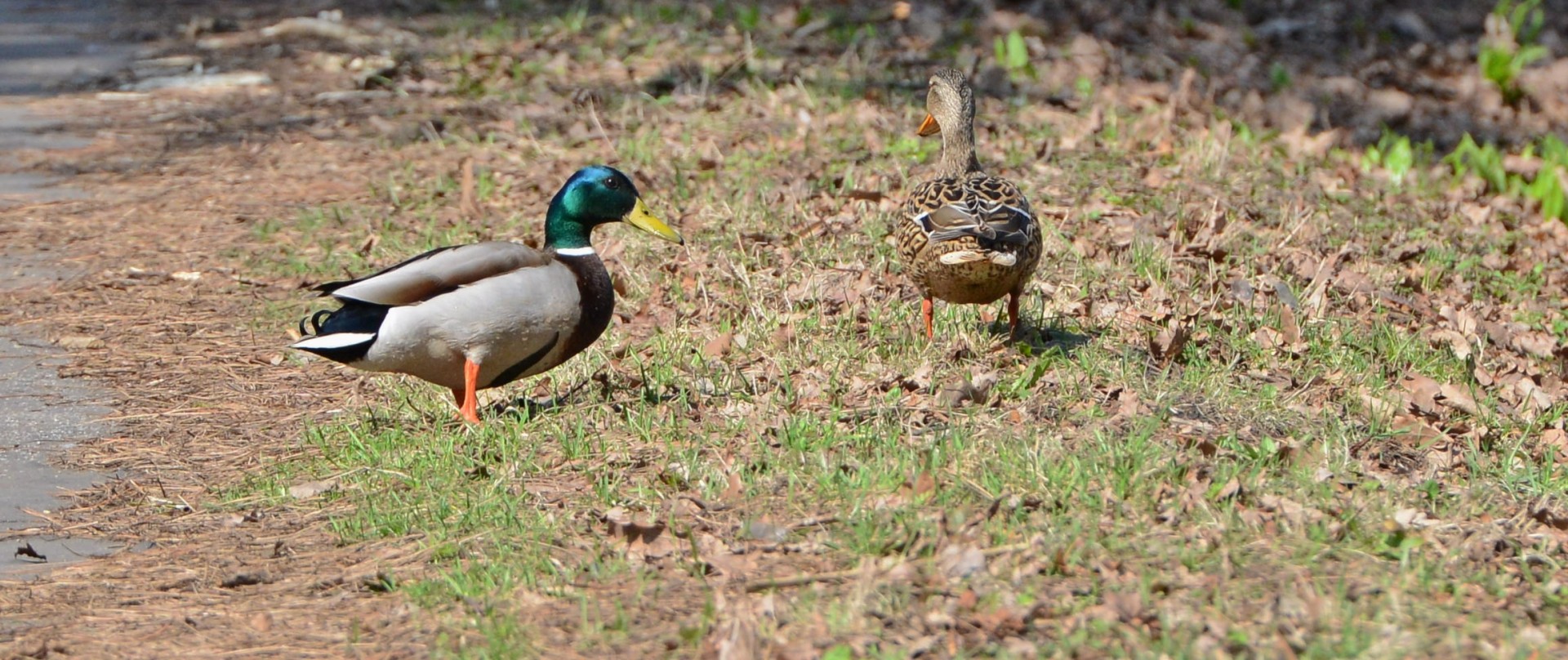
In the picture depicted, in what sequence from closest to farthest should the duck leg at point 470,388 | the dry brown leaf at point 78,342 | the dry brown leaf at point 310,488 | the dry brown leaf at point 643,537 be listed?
the dry brown leaf at point 643,537 < the dry brown leaf at point 310,488 < the duck leg at point 470,388 < the dry brown leaf at point 78,342

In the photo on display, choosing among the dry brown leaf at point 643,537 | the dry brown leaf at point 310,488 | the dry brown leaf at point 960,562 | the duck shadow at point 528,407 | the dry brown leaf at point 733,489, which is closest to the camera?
the dry brown leaf at point 960,562

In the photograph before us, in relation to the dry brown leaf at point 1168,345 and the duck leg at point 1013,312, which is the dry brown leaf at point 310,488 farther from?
the dry brown leaf at point 1168,345

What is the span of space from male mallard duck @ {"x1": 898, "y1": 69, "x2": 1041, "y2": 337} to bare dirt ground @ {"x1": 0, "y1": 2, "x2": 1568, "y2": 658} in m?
0.29

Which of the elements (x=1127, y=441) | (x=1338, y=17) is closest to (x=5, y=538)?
(x=1127, y=441)

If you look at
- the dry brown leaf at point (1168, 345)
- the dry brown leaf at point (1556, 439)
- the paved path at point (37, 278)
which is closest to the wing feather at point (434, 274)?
the paved path at point (37, 278)

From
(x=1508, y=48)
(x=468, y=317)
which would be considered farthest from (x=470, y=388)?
(x=1508, y=48)

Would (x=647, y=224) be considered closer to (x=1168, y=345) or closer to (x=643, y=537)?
(x=643, y=537)

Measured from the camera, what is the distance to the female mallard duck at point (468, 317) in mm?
5211

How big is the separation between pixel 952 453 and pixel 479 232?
12.8 feet

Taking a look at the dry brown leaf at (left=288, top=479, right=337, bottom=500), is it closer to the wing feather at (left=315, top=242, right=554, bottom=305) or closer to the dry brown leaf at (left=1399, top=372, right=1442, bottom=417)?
the wing feather at (left=315, top=242, right=554, bottom=305)

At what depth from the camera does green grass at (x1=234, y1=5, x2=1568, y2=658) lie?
3.90m

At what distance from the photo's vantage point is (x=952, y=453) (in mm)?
4785

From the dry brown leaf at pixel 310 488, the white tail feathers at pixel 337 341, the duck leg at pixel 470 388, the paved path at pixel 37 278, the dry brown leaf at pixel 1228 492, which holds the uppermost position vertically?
the white tail feathers at pixel 337 341

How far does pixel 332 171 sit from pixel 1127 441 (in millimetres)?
5862
